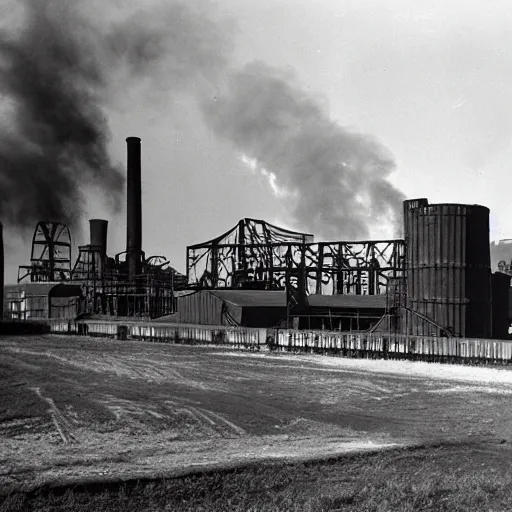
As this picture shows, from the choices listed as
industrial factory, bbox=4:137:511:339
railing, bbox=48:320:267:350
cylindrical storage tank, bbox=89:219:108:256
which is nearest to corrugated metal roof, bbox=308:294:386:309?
industrial factory, bbox=4:137:511:339

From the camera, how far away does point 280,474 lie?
28.0 feet

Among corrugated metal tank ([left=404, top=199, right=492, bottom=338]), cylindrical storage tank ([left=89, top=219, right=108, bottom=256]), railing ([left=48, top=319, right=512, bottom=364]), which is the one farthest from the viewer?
cylindrical storage tank ([left=89, top=219, right=108, bottom=256])

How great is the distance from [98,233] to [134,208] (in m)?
11.8

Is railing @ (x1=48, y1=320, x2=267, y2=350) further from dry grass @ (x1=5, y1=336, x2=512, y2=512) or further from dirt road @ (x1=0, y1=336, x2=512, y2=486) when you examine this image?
dry grass @ (x1=5, y1=336, x2=512, y2=512)

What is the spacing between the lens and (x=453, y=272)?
2514cm

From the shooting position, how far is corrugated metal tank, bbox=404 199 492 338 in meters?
25.0

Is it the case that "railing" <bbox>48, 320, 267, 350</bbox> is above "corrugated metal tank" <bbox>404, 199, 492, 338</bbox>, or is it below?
below

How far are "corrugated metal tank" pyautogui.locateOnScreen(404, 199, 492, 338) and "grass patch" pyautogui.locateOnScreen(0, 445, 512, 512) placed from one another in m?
16.4

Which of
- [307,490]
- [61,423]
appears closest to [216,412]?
[61,423]

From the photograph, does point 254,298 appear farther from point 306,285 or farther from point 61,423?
point 61,423

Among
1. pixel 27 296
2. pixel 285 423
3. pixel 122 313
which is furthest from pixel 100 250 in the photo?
pixel 285 423

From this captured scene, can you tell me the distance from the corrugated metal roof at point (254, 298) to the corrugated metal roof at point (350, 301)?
1896 millimetres

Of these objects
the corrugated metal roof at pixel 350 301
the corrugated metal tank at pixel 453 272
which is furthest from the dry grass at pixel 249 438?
the corrugated metal roof at pixel 350 301

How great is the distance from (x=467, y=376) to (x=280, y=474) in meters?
12.0
